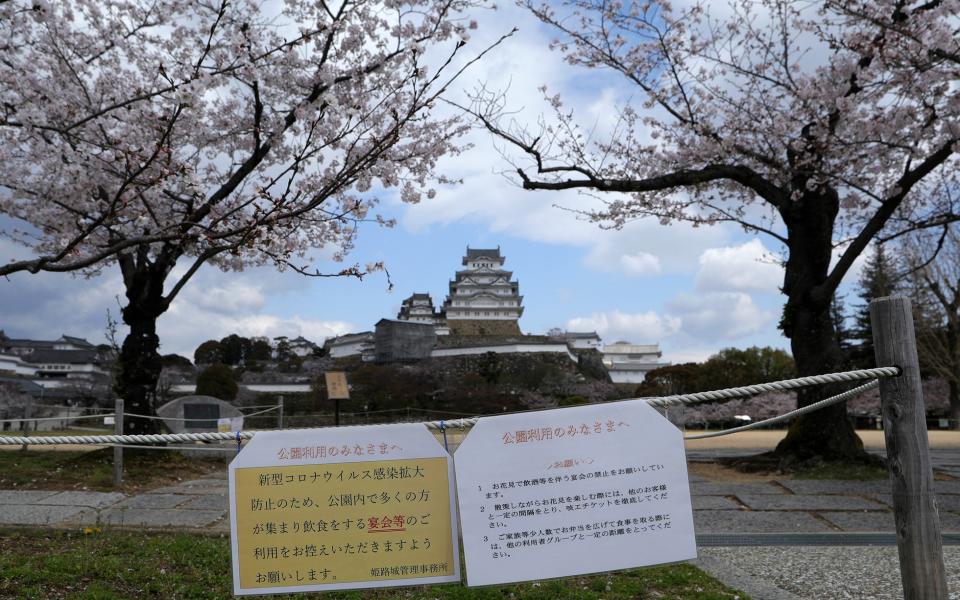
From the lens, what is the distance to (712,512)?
7008mm

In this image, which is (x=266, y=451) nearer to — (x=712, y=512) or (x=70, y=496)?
(x=712, y=512)

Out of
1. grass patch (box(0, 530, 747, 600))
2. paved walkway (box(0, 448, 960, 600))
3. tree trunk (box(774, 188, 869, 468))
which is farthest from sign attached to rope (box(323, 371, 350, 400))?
grass patch (box(0, 530, 747, 600))

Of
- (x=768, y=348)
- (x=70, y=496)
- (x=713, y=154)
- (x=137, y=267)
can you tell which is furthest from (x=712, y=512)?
(x=768, y=348)

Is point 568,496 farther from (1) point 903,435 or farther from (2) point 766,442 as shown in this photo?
(2) point 766,442

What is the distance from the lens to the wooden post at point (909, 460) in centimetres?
263

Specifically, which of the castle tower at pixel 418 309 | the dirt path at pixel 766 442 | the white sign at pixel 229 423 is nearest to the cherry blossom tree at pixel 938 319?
the dirt path at pixel 766 442

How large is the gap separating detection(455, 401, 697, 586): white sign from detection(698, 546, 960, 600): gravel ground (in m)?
1.70

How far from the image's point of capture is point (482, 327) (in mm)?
57281

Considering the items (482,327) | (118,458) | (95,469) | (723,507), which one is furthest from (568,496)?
(482,327)

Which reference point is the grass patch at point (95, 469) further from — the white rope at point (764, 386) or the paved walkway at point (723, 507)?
the white rope at point (764, 386)

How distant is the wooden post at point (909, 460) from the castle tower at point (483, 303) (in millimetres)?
53382

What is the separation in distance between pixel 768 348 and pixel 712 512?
35.2m

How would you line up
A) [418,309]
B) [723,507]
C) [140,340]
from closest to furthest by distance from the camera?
[723,507] → [140,340] → [418,309]

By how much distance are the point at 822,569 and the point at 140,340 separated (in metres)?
9.97
